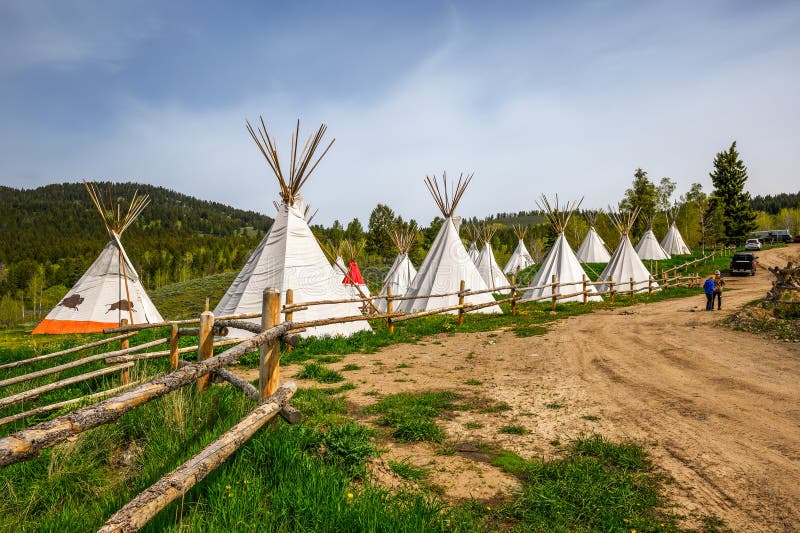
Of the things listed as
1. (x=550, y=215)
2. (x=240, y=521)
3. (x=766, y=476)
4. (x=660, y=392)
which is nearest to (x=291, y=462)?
(x=240, y=521)

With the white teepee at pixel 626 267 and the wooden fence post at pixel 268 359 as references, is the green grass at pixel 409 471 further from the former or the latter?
the white teepee at pixel 626 267

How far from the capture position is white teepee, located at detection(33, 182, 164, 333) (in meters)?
12.4

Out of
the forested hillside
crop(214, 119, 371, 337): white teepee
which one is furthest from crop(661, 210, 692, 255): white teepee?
the forested hillside

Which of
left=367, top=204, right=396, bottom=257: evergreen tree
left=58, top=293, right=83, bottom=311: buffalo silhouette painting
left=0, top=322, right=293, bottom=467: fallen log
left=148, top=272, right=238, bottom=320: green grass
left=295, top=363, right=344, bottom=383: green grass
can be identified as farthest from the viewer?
left=367, top=204, right=396, bottom=257: evergreen tree

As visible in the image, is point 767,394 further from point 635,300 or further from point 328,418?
point 635,300

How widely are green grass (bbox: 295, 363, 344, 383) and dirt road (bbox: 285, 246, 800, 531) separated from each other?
1.09 feet

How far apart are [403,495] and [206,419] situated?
1862 mm

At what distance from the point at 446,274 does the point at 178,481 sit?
12.4m

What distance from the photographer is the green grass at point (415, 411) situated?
4.06 meters

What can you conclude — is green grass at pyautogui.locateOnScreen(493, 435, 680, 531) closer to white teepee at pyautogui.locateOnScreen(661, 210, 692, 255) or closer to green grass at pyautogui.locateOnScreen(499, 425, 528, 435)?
green grass at pyautogui.locateOnScreen(499, 425, 528, 435)

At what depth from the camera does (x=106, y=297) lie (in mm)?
12742

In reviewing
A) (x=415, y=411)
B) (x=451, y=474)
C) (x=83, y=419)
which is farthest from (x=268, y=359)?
(x=415, y=411)

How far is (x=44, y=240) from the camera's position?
302 feet

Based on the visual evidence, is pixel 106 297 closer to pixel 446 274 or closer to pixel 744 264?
pixel 446 274
